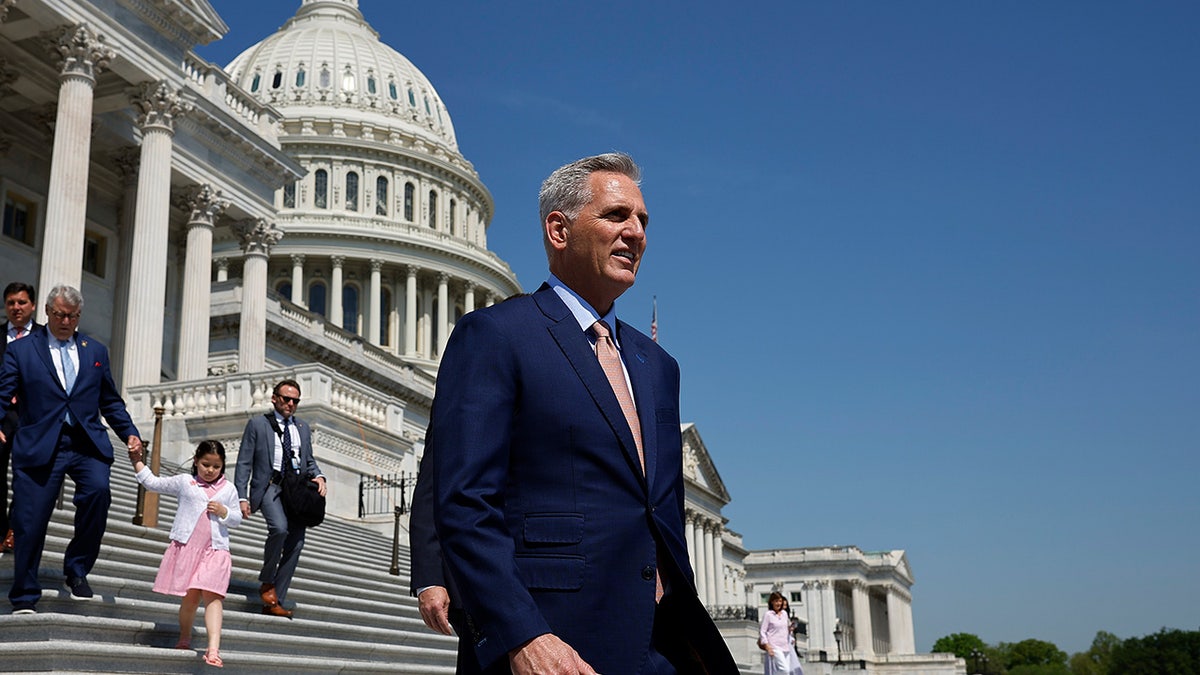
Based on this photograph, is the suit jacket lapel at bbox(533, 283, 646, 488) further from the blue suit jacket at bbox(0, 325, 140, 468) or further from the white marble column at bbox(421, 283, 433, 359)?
the white marble column at bbox(421, 283, 433, 359)

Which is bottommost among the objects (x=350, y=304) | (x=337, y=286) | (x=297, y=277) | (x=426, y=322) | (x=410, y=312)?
(x=426, y=322)

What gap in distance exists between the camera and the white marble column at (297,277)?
266 ft

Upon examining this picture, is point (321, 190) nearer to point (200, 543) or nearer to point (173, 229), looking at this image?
point (173, 229)

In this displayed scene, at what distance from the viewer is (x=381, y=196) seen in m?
86.1

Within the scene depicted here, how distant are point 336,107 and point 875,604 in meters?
81.7

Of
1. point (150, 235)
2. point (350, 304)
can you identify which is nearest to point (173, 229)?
point (150, 235)

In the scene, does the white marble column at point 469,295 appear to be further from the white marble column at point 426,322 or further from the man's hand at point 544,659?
the man's hand at point 544,659

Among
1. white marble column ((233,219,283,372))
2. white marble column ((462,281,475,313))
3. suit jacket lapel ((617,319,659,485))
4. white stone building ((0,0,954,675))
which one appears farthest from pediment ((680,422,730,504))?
suit jacket lapel ((617,319,659,485))

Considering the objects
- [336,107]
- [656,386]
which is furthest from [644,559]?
[336,107]

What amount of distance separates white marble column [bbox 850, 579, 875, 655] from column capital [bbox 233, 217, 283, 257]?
9519 centimetres

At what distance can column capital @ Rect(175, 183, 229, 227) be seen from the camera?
3297cm

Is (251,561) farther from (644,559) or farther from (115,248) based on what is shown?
(115,248)

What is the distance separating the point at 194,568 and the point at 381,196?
7896 cm

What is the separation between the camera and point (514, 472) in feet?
11.0
